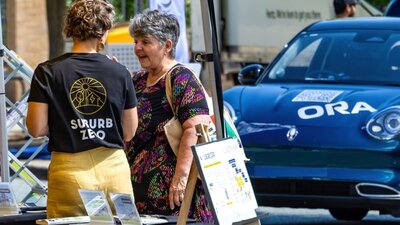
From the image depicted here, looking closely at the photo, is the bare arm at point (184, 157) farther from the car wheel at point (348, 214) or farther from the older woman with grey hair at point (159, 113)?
the car wheel at point (348, 214)

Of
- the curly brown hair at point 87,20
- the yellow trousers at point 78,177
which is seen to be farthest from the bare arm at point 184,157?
the curly brown hair at point 87,20

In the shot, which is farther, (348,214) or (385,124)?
(348,214)

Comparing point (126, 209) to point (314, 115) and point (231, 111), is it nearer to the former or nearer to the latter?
point (314, 115)

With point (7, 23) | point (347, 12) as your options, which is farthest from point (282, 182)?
point (7, 23)

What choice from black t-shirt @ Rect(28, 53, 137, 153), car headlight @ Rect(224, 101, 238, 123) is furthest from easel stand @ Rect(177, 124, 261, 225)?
car headlight @ Rect(224, 101, 238, 123)

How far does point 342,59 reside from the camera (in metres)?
10.4

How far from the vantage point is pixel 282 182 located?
939 cm

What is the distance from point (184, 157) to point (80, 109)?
0.64m

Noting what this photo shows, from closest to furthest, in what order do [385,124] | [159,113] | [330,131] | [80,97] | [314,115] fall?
[80,97] → [159,113] → [385,124] → [330,131] → [314,115]

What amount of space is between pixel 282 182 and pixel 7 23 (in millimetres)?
12424

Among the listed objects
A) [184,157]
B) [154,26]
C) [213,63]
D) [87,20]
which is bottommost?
[184,157]

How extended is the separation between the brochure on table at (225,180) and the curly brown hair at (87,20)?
70 centimetres

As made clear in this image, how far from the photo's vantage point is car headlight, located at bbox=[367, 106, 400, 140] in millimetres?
9086

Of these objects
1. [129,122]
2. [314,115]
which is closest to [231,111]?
[314,115]
